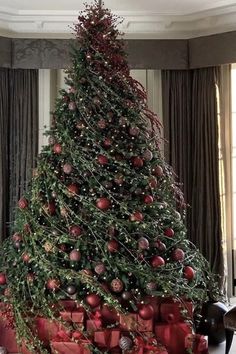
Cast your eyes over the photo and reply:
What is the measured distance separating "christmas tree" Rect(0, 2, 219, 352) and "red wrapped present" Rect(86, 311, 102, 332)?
0.10 meters

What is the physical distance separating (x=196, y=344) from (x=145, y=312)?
46 cm

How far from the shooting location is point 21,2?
4602 millimetres

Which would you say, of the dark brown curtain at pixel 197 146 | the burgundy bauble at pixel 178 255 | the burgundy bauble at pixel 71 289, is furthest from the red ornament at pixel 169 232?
the dark brown curtain at pixel 197 146

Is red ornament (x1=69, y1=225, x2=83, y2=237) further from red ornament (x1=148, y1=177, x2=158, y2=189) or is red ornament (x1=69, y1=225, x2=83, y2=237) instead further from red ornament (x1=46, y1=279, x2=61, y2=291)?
red ornament (x1=148, y1=177, x2=158, y2=189)

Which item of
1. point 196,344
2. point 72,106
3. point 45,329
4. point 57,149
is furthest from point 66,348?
point 72,106

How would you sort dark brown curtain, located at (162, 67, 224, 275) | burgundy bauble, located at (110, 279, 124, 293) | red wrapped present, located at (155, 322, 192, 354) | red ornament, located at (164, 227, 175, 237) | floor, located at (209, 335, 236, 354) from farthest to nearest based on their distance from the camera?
dark brown curtain, located at (162, 67, 224, 275) < floor, located at (209, 335, 236, 354) < red ornament, located at (164, 227, 175, 237) < red wrapped present, located at (155, 322, 192, 354) < burgundy bauble, located at (110, 279, 124, 293)

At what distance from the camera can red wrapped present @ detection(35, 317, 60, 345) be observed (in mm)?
3416

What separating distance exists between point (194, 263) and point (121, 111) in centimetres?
115

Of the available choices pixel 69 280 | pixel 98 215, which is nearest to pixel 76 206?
pixel 98 215

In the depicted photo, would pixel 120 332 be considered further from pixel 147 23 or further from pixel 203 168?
pixel 147 23

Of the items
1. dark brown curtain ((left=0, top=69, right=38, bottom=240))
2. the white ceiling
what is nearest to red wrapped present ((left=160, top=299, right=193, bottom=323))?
dark brown curtain ((left=0, top=69, right=38, bottom=240))

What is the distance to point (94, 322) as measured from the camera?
3.34 metres

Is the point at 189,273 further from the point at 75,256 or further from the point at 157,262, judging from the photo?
the point at 75,256

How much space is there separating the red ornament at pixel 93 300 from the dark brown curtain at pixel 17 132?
6.40 feet
